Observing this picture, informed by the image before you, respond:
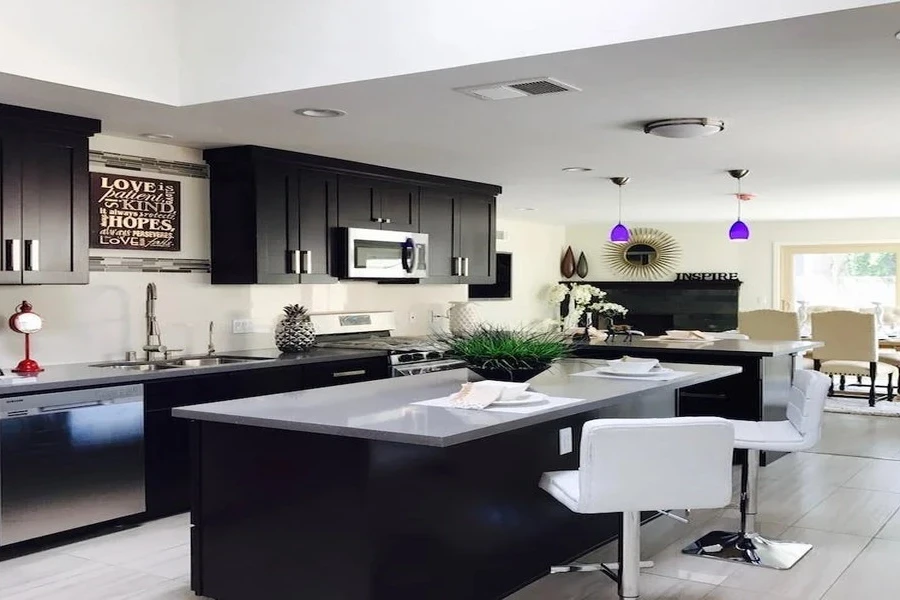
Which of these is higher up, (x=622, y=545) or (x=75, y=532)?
(x=622, y=545)

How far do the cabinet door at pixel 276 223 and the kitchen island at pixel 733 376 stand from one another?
6.98ft

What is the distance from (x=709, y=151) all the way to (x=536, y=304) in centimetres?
556

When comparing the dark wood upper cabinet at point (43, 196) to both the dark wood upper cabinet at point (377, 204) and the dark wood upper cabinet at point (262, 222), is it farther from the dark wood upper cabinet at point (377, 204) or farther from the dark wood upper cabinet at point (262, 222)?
the dark wood upper cabinet at point (377, 204)

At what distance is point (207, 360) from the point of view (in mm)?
5285

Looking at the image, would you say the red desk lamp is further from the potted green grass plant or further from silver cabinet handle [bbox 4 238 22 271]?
the potted green grass plant

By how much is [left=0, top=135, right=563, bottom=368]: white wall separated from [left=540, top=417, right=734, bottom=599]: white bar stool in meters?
3.14

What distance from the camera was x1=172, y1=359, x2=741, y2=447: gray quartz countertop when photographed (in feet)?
8.65

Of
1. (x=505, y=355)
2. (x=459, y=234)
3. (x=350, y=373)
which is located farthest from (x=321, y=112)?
(x=459, y=234)

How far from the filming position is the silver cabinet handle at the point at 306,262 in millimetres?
5789

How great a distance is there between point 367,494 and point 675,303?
30.5 ft

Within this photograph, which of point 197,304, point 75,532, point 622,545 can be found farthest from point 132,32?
point 622,545

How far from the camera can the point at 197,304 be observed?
555cm

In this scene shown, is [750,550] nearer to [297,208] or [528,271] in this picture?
[297,208]

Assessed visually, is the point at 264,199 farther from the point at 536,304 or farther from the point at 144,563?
the point at 536,304
